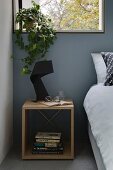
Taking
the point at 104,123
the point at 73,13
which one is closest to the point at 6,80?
the point at 73,13

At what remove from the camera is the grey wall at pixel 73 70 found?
3393 mm

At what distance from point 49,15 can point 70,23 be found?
0.27m

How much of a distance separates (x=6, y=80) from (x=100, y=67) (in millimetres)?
1011

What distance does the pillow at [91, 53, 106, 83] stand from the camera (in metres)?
3.13

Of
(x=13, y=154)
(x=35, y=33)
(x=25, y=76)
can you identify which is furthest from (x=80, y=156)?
(x=35, y=33)

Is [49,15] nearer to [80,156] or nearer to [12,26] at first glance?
Result: [12,26]

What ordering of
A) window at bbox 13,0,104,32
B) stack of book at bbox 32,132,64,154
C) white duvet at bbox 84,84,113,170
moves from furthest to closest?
window at bbox 13,0,104,32
stack of book at bbox 32,132,64,154
white duvet at bbox 84,84,113,170

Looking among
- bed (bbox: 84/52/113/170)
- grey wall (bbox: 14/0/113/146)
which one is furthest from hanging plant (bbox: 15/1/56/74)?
bed (bbox: 84/52/113/170)

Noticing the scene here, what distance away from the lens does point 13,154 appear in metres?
3.04

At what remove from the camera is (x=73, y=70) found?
342 cm

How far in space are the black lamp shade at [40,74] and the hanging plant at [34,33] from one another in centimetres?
21

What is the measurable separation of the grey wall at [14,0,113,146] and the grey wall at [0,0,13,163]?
146mm

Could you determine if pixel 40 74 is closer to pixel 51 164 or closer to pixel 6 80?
pixel 6 80

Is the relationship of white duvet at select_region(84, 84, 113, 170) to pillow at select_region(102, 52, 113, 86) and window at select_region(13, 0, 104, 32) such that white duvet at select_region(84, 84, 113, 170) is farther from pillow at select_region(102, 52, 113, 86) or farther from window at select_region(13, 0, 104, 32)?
window at select_region(13, 0, 104, 32)
